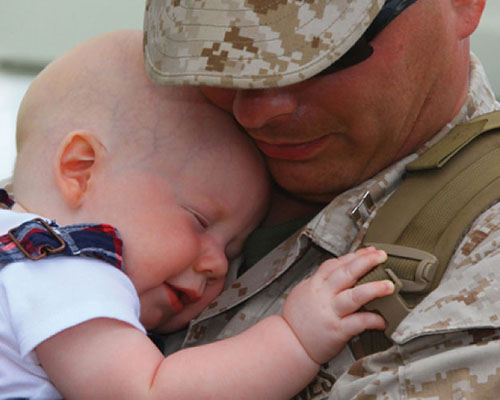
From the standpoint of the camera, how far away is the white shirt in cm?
110

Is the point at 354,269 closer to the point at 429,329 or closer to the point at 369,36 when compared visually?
the point at 429,329

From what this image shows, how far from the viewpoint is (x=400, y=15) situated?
122cm

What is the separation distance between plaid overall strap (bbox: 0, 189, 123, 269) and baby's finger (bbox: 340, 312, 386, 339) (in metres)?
0.37

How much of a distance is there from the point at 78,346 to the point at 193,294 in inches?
12.2

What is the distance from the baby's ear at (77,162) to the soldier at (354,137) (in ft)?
0.59

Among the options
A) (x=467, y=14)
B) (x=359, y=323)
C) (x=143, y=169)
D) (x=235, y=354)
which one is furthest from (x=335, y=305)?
(x=467, y=14)

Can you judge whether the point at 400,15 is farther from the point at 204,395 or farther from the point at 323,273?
the point at 204,395

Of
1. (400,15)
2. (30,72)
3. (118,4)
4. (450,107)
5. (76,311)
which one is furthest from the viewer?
(30,72)

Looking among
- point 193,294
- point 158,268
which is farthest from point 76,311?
point 193,294

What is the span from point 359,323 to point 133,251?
15.7 inches

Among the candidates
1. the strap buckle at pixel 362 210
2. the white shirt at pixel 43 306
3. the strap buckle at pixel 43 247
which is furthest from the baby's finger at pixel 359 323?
the strap buckle at pixel 43 247

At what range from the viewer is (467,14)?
1.33 m

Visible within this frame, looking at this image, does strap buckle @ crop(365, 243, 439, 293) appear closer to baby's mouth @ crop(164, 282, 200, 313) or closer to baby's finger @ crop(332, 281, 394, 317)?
baby's finger @ crop(332, 281, 394, 317)

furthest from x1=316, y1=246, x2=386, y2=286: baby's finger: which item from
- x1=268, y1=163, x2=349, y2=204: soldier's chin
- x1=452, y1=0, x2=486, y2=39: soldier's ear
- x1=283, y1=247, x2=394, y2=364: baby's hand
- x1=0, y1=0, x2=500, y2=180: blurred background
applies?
x1=0, y1=0, x2=500, y2=180: blurred background
